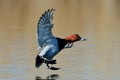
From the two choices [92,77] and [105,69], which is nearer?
[92,77]

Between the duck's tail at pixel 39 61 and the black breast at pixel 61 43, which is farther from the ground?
the black breast at pixel 61 43

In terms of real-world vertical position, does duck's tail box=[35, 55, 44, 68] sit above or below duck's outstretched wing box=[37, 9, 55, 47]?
below

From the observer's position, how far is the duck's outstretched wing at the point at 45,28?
9.01 ft

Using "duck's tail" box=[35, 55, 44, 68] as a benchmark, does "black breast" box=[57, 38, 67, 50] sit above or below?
above

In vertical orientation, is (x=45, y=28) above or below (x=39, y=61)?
above

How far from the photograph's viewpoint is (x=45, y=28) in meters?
2.77

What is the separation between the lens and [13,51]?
3623mm

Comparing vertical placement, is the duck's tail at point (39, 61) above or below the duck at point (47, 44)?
below

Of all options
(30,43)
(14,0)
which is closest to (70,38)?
(30,43)

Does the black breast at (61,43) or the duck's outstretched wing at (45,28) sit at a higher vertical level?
the duck's outstretched wing at (45,28)

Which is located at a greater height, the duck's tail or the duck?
the duck

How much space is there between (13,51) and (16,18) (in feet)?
11.0

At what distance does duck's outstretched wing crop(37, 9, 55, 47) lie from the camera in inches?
108

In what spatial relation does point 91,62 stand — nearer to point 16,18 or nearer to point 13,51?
point 13,51
